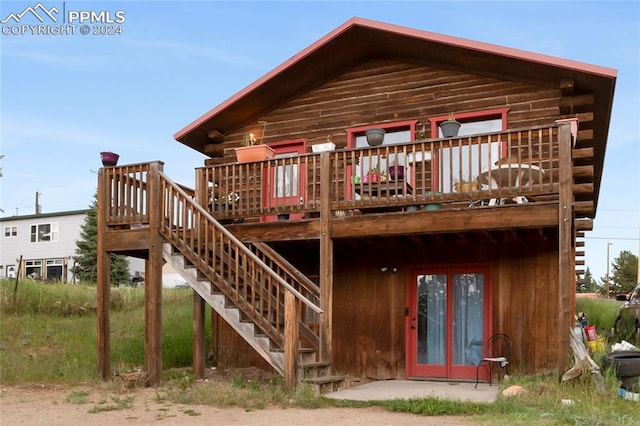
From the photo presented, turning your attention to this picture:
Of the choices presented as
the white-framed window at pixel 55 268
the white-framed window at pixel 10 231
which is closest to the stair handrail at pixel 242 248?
the white-framed window at pixel 55 268

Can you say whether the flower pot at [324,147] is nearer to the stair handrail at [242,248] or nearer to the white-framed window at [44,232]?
the stair handrail at [242,248]

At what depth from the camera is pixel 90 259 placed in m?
37.3

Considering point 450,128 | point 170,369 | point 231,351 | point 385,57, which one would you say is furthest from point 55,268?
point 450,128

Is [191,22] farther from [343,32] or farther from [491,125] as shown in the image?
[491,125]

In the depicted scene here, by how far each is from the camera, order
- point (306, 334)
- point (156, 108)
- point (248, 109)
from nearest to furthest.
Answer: point (306, 334) < point (248, 109) < point (156, 108)

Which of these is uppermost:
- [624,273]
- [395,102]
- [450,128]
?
[395,102]

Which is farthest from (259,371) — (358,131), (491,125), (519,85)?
(519,85)

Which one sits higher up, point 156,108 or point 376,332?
point 156,108

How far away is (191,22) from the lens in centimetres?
1381

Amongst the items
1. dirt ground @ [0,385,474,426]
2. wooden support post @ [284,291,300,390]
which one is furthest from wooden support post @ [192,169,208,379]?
wooden support post @ [284,291,300,390]

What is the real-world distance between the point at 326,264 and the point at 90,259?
94.5 feet

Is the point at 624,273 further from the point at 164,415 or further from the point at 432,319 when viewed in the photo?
the point at 164,415

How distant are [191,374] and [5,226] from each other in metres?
33.9

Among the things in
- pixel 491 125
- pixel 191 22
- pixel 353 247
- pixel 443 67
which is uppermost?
pixel 191 22
